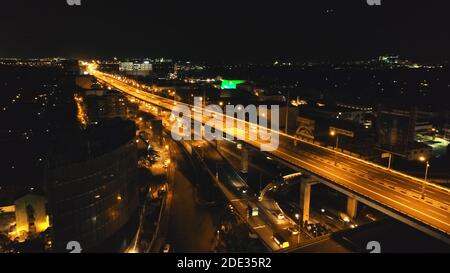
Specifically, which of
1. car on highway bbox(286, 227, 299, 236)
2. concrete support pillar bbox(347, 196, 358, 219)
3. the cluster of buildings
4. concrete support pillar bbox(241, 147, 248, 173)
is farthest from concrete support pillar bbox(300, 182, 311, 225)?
the cluster of buildings

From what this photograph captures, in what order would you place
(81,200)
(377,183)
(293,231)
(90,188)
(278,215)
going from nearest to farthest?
(81,200) < (90,188) < (377,183) < (293,231) < (278,215)

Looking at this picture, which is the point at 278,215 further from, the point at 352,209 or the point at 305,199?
the point at 352,209

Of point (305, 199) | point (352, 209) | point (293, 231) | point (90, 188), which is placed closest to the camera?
point (90, 188)

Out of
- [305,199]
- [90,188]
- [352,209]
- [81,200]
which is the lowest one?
[352,209]

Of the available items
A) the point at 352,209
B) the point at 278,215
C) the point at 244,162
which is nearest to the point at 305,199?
the point at 278,215

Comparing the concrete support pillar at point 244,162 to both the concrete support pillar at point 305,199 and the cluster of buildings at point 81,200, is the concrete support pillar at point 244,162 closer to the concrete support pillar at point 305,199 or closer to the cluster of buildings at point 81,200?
the concrete support pillar at point 305,199

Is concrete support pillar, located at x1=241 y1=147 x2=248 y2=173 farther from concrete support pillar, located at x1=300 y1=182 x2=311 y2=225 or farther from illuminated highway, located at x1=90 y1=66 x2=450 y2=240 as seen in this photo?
concrete support pillar, located at x1=300 y1=182 x2=311 y2=225

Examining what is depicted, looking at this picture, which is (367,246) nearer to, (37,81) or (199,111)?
(199,111)
